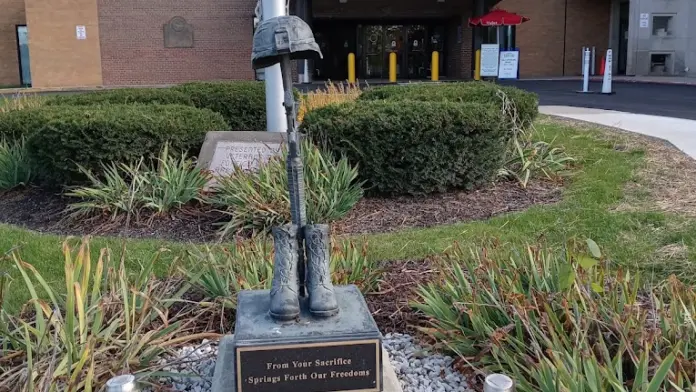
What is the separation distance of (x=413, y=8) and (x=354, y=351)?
29.8m

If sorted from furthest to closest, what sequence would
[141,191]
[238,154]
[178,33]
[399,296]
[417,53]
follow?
1. [417,53]
2. [178,33]
3. [238,154]
4. [141,191]
5. [399,296]

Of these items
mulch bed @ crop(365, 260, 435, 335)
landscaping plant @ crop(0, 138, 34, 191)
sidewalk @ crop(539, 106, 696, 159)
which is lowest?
mulch bed @ crop(365, 260, 435, 335)

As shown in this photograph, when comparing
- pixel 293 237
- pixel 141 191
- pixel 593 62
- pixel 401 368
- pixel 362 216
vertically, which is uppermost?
pixel 593 62

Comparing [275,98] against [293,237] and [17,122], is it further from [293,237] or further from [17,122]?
[293,237]

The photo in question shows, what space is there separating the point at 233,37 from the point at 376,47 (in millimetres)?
7923

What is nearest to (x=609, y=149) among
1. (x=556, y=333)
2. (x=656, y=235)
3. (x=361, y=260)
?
(x=656, y=235)

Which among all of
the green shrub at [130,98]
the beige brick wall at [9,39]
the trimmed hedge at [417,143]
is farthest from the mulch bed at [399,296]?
the beige brick wall at [9,39]

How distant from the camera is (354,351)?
318 cm

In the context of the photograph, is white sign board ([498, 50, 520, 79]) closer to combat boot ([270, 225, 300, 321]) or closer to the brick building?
the brick building

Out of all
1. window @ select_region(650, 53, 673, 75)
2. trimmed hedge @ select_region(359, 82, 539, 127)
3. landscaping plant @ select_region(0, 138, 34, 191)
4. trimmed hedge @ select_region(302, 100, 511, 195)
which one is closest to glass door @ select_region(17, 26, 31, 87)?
landscaping plant @ select_region(0, 138, 34, 191)

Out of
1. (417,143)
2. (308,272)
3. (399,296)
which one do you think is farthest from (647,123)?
(308,272)

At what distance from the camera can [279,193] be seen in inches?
264

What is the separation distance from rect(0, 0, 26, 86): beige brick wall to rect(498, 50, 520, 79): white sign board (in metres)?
21.7

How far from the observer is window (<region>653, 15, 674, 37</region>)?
31453mm
